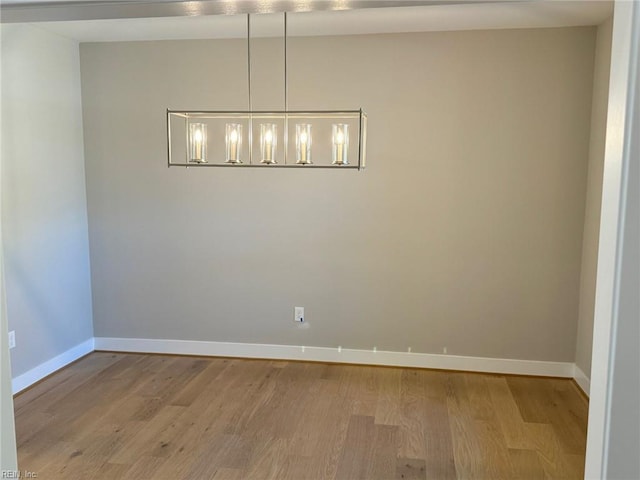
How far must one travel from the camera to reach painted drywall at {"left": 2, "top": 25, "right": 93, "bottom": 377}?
354 centimetres

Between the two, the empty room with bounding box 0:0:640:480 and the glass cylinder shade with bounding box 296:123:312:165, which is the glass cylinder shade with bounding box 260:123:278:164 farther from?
the empty room with bounding box 0:0:640:480

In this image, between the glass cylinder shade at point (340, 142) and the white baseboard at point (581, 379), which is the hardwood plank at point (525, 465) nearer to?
the white baseboard at point (581, 379)

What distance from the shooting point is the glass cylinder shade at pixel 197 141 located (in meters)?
2.76

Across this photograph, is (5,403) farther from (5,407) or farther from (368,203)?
(368,203)

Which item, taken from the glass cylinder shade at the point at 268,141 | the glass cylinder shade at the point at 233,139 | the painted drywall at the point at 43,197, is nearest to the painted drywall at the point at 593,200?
the glass cylinder shade at the point at 268,141

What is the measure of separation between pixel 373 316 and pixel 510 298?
3.47 feet

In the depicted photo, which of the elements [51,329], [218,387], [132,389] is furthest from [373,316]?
[51,329]

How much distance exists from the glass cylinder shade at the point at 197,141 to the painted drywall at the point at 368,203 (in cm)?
136

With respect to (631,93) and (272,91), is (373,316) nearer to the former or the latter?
(272,91)

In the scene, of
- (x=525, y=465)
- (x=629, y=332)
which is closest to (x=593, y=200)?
(x=525, y=465)

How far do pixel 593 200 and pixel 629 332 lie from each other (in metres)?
2.46

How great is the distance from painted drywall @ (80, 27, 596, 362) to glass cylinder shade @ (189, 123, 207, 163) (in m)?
1.36

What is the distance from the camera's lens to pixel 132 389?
146 inches

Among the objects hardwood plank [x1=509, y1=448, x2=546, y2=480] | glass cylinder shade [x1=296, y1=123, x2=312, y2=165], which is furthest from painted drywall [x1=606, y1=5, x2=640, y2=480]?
glass cylinder shade [x1=296, y1=123, x2=312, y2=165]
